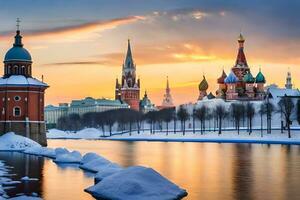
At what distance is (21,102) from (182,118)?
58065 millimetres

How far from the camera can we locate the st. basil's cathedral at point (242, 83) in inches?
5832

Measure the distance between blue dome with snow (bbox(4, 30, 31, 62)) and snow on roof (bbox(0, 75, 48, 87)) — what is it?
2314mm

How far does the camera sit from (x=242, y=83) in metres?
152

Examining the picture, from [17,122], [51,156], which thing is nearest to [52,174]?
[51,156]

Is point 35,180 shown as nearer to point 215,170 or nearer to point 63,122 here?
point 215,170

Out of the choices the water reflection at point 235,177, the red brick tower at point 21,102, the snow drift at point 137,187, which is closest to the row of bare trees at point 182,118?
the red brick tower at point 21,102

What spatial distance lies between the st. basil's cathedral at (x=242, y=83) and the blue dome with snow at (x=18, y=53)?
85236mm

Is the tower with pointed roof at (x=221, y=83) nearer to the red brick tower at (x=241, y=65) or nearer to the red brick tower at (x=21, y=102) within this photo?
the red brick tower at (x=241, y=65)

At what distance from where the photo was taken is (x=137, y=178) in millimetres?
23344

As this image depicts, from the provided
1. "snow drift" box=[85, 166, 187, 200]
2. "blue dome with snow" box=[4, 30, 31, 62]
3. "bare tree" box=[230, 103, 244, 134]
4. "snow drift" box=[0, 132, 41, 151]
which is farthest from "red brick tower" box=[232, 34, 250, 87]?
"snow drift" box=[85, 166, 187, 200]

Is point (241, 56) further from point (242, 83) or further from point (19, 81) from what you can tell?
point (19, 81)

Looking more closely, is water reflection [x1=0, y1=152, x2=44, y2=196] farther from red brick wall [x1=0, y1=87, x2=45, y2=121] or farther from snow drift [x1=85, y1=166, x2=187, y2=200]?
red brick wall [x1=0, y1=87, x2=45, y2=121]

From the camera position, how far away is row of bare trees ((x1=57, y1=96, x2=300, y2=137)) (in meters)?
112

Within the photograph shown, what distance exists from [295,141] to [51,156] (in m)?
45.3
